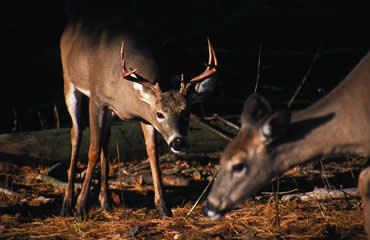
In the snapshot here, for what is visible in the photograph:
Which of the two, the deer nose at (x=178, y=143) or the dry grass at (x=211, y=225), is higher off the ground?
the deer nose at (x=178, y=143)

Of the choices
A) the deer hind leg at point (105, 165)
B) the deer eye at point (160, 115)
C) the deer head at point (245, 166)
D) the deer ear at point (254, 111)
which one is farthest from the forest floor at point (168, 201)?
the deer ear at point (254, 111)

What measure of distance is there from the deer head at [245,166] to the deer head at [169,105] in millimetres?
1361

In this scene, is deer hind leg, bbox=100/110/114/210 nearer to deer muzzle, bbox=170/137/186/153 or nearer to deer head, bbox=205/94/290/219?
deer muzzle, bbox=170/137/186/153

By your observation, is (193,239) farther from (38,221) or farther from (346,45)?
(346,45)

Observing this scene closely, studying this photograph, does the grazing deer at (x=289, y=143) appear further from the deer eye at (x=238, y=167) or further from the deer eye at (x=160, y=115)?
the deer eye at (x=160, y=115)

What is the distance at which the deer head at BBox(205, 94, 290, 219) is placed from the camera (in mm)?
3004

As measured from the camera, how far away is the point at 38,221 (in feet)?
14.3

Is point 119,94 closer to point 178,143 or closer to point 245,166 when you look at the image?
point 178,143

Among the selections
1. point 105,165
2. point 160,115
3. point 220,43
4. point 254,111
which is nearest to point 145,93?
point 160,115

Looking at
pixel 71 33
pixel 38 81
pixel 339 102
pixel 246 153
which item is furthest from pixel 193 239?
pixel 38 81

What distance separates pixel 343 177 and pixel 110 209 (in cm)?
284

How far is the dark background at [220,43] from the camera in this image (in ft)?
26.0

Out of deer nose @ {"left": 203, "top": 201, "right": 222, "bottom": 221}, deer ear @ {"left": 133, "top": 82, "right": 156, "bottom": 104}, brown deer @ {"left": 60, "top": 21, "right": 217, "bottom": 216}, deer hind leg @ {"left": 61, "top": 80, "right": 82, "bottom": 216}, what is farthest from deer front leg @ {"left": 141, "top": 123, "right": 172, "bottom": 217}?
deer nose @ {"left": 203, "top": 201, "right": 222, "bottom": 221}

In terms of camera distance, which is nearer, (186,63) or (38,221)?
(38,221)
